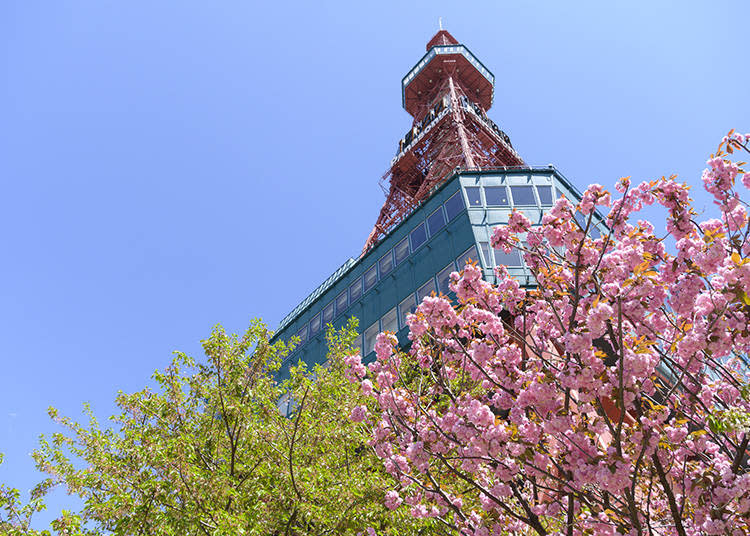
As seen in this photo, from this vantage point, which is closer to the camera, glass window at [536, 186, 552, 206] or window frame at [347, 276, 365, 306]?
glass window at [536, 186, 552, 206]

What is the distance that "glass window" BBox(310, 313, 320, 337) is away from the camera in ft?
86.7

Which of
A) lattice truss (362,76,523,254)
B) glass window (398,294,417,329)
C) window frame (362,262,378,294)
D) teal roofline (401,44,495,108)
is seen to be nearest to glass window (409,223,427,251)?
window frame (362,262,378,294)

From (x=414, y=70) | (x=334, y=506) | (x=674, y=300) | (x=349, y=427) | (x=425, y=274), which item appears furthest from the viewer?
(x=414, y=70)

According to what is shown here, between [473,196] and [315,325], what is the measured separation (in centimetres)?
1034

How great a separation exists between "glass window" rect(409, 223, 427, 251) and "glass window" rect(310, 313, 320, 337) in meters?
6.68

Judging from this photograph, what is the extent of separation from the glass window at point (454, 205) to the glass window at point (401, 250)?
242 centimetres

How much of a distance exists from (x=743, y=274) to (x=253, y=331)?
837 cm

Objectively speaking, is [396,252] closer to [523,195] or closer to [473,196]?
[473,196]

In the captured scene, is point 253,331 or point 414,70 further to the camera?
point 414,70

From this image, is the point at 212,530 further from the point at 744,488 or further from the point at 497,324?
the point at 744,488

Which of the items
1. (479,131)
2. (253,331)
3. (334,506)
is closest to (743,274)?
(334,506)

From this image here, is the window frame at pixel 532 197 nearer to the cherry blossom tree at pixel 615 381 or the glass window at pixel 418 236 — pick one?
the glass window at pixel 418 236

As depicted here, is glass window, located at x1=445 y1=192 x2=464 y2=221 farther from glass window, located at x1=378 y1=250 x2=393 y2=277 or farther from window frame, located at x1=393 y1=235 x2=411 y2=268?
glass window, located at x1=378 y1=250 x2=393 y2=277

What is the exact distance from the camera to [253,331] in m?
10.6
